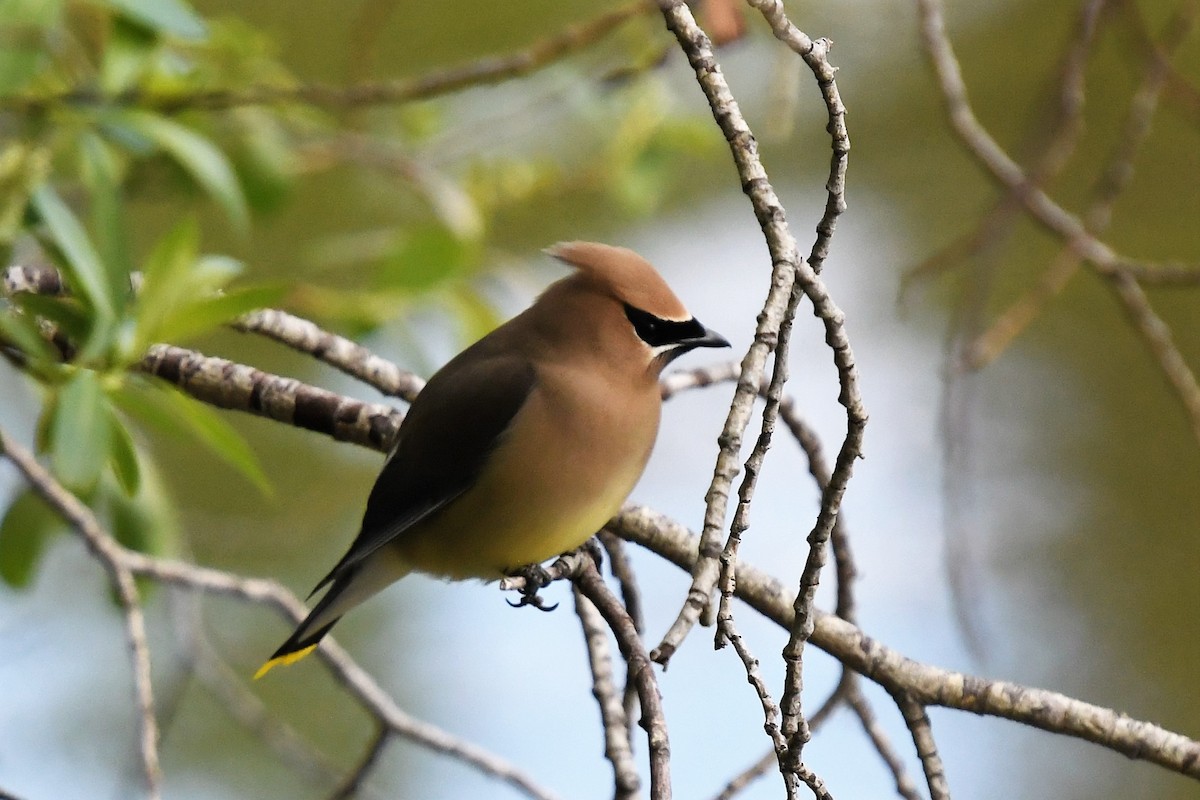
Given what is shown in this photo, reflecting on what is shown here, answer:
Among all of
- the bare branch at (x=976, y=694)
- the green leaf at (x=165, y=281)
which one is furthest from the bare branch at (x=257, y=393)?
the bare branch at (x=976, y=694)

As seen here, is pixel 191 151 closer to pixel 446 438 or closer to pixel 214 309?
pixel 214 309

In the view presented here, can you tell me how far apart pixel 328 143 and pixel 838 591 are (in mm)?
1869

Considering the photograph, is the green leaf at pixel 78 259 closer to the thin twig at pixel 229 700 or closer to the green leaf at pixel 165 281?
the green leaf at pixel 165 281

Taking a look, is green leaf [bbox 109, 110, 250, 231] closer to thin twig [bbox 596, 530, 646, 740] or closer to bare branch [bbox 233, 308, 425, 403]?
bare branch [bbox 233, 308, 425, 403]

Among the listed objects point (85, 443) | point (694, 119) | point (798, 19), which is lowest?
point (85, 443)

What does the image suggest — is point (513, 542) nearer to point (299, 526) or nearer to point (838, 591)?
point (838, 591)

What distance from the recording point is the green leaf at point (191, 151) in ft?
8.75

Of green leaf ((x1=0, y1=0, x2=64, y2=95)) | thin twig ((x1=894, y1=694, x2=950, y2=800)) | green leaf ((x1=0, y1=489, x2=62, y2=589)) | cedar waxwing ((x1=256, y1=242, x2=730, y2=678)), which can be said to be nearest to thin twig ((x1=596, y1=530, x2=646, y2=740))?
cedar waxwing ((x1=256, y1=242, x2=730, y2=678))

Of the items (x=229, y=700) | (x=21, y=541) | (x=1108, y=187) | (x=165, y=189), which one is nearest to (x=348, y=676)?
(x=229, y=700)

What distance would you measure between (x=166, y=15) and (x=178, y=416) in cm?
63

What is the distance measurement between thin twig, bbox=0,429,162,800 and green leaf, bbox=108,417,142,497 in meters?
0.14

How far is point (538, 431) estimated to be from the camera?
2.53m

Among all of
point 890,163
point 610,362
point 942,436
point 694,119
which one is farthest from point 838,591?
point 890,163

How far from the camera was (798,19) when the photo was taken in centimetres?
508
